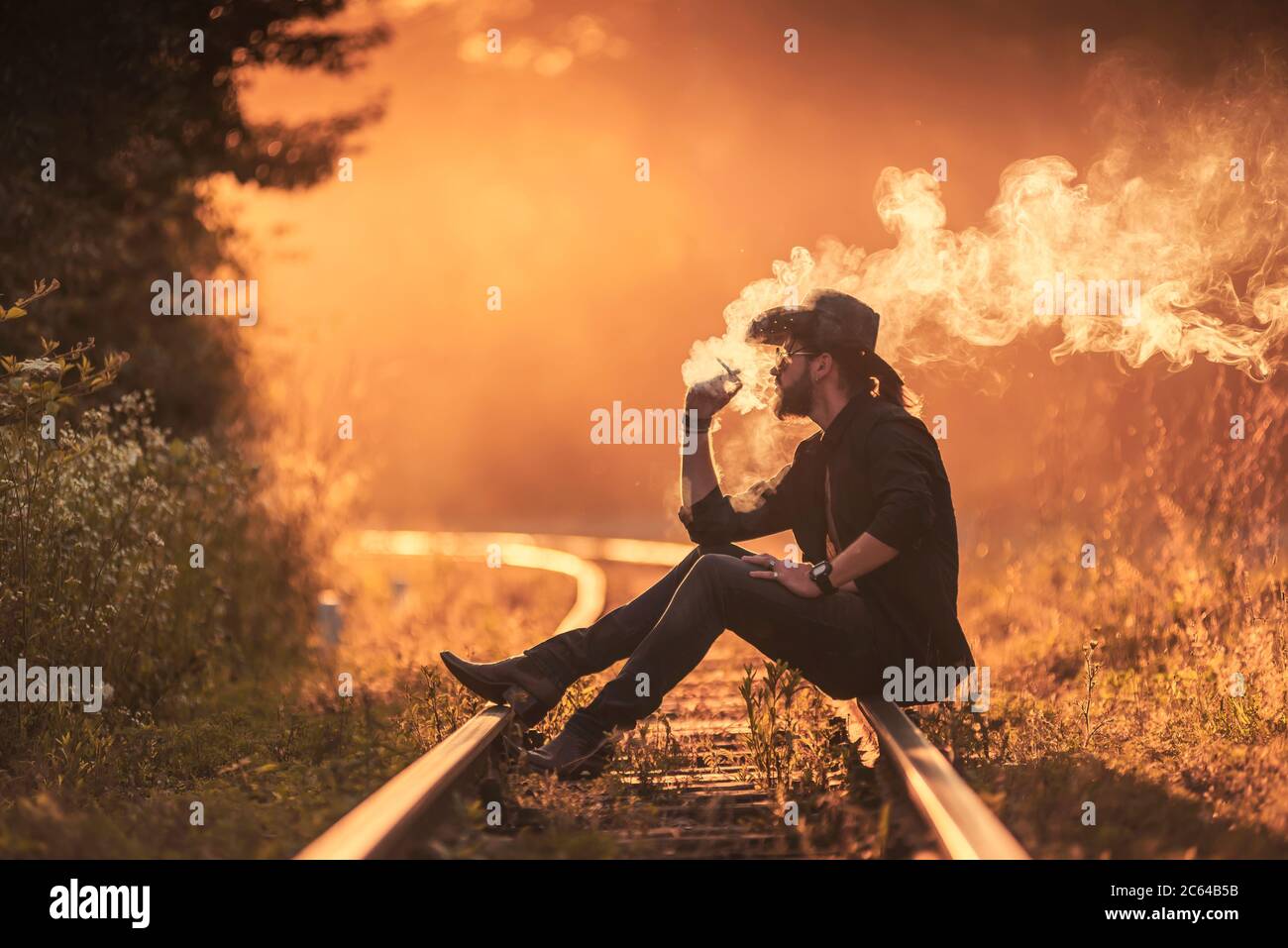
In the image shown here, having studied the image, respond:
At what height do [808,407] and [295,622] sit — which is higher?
[808,407]

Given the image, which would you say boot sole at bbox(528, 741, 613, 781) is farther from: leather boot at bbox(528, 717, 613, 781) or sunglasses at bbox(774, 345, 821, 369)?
sunglasses at bbox(774, 345, 821, 369)

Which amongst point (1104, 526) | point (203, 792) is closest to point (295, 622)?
point (203, 792)

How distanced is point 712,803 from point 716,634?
0.77 meters

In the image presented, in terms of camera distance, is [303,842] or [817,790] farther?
[817,790]

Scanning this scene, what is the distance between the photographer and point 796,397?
6.14 meters

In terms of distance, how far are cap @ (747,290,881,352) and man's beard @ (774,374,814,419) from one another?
0.17 metres

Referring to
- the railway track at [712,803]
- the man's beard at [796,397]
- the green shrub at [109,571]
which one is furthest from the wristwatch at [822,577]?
the green shrub at [109,571]

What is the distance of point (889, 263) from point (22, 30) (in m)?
6.56

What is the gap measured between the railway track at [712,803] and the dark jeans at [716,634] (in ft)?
0.75

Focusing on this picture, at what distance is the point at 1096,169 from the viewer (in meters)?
7.66

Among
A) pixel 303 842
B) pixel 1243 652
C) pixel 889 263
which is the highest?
pixel 889 263

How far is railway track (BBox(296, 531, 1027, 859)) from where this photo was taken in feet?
13.8
